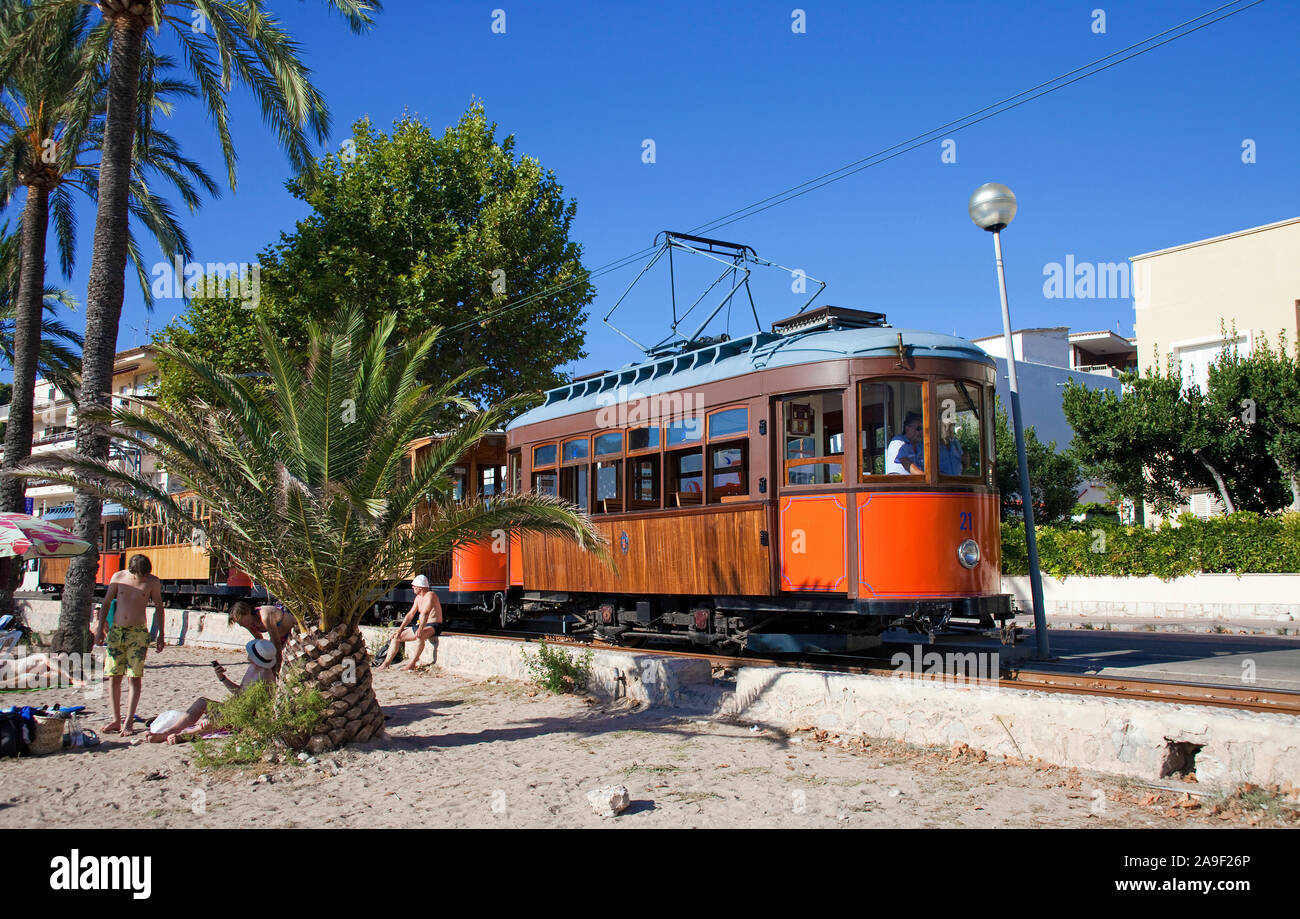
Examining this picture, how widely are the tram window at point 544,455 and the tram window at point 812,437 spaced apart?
4.54 meters

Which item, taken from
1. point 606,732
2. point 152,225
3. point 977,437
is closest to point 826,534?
point 977,437

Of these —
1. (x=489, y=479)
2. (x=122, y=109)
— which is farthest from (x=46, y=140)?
(x=489, y=479)

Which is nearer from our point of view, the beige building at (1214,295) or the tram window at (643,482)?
the tram window at (643,482)

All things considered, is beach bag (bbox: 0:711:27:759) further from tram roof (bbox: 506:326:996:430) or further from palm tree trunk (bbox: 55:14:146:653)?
tram roof (bbox: 506:326:996:430)

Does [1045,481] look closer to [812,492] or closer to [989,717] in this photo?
[812,492]

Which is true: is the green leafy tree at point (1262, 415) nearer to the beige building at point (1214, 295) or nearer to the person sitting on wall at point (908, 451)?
the beige building at point (1214, 295)

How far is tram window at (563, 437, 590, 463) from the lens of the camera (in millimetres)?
12555

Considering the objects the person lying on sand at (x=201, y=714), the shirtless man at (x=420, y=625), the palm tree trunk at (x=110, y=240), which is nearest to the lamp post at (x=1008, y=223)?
the shirtless man at (x=420, y=625)

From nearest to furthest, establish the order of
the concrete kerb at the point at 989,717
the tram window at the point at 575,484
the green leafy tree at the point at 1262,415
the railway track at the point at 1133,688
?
the concrete kerb at the point at 989,717 < the railway track at the point at 1133,688 < the tram window at the point at 575,484 < the green leafy tree at the point at 1262,415

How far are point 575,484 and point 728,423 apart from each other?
10.3 feet

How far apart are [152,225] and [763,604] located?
15545 mm

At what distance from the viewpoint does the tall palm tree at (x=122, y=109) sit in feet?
42.2

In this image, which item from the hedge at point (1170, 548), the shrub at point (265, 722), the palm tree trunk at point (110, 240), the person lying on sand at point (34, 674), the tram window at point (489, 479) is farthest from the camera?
the hedge at point (1170, 548)
